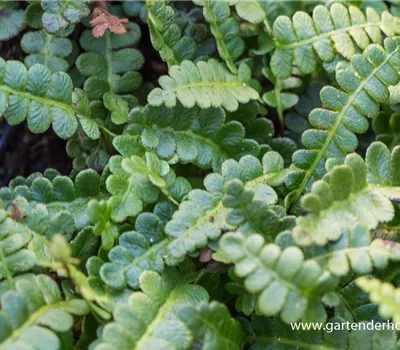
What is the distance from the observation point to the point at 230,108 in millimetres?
1424

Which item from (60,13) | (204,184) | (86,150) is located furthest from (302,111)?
(60,13)

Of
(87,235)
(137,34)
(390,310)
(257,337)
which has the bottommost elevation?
(257,337)

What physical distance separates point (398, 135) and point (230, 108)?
0.50 m

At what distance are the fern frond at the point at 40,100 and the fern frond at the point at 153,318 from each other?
440 millimetres

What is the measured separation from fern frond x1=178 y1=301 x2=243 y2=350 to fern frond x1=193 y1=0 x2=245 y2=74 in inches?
27.5

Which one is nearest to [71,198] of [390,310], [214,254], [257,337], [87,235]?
[87,235]

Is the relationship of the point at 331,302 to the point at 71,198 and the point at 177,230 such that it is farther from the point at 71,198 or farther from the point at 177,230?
the point at 71,198

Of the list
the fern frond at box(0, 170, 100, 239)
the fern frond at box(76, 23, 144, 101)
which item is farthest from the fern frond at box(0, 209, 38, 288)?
the fern frond at box(76, 23, 144, 101)

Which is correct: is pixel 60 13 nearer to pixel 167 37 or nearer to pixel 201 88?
pixel 167 37

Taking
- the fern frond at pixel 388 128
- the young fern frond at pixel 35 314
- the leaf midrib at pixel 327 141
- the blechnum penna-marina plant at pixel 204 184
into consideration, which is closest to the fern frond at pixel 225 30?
the blechnum penna-marina plant at pixel 204 184

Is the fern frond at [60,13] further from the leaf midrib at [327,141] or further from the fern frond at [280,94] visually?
the leaf midrib at [327,141]

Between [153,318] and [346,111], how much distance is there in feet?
2.25

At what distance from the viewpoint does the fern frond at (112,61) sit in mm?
1553

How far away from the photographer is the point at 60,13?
142 cm
